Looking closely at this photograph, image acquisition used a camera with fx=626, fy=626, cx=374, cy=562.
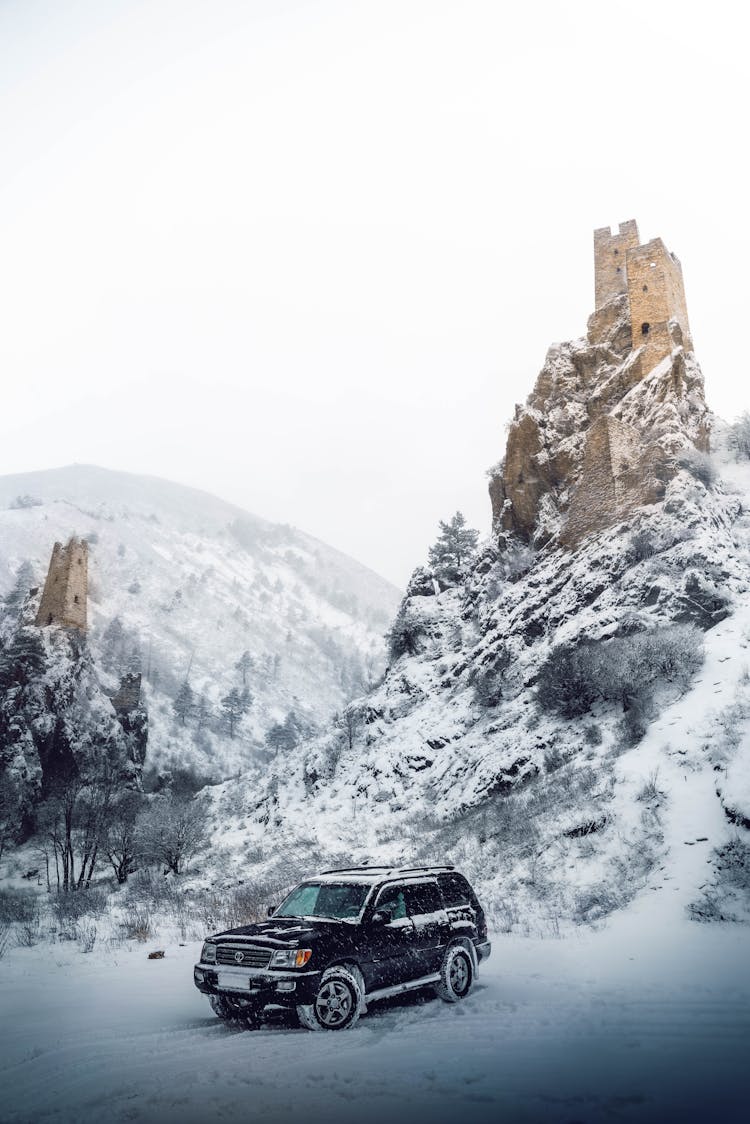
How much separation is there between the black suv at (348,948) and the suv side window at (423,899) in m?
0.01

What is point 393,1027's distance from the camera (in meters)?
7.13

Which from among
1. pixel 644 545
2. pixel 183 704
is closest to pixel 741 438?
pixel 644 545

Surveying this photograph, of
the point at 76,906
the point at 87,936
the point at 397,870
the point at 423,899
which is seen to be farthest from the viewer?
the point at 76,906

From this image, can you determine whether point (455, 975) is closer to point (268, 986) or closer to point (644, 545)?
point (268, 986)

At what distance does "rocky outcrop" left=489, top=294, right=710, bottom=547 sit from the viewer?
3030 cm

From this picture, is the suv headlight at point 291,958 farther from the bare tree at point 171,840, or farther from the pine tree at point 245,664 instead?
the pine tree at point 245,664

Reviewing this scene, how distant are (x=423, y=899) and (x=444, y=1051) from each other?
261cm

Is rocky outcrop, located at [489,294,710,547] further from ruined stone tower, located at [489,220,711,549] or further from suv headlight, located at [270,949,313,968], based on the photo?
suv headlight, located at [270,949,313,968]

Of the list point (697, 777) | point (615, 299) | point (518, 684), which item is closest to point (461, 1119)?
point (697, 777)

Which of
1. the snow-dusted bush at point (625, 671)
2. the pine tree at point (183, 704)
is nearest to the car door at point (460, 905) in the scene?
the snow-dusted bush at point (625, 671)

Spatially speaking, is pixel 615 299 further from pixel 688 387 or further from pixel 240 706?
pixel 240 706

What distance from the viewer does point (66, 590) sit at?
5619 centimetres

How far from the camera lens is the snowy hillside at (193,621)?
314 ft

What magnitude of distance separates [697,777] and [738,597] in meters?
11.9
